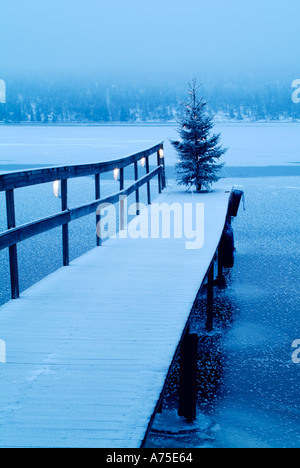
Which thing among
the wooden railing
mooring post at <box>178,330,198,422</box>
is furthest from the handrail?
mooring post at <box>178,330,198,422</box>

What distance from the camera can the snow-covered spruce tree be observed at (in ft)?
44.1

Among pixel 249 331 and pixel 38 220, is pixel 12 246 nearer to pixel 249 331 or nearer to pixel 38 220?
pixel 38 220

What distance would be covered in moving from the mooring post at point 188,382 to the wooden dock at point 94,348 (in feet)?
0.67

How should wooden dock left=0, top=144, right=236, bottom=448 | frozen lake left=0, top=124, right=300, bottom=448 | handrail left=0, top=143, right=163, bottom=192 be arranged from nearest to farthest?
wooden dock left=0, top=144, right=236, bottom=448 → frozen lake left=0, top=124, right=300, bottom=448 → handrail left=0, top=143, right=163, bottom=192

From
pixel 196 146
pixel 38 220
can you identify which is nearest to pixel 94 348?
pixel 38 220

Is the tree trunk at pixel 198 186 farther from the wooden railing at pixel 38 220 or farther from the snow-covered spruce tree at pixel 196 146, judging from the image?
the wooden railing at pixel 38 220

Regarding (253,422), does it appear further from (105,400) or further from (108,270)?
(108,270)

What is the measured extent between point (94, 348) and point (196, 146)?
397 inches

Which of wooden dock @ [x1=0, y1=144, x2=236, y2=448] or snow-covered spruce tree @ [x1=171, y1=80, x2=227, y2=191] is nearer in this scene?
wooden dock @ [x1=0, y1=144, x2=236, y2=448]

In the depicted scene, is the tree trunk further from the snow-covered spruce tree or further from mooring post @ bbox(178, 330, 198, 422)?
mooring post @ bbox(178, 330, 198, 422)

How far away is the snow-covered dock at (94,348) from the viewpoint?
110 inches

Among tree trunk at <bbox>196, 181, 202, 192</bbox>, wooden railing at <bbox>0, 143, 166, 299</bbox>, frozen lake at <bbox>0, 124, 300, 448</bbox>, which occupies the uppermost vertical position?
wooden railing at <bbox>0, 143, 166, 299</bbox>

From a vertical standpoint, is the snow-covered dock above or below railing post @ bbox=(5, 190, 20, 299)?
below

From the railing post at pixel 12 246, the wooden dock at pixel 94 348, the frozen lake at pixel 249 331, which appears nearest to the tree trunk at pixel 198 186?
the frozen lake at pixel 249 331
